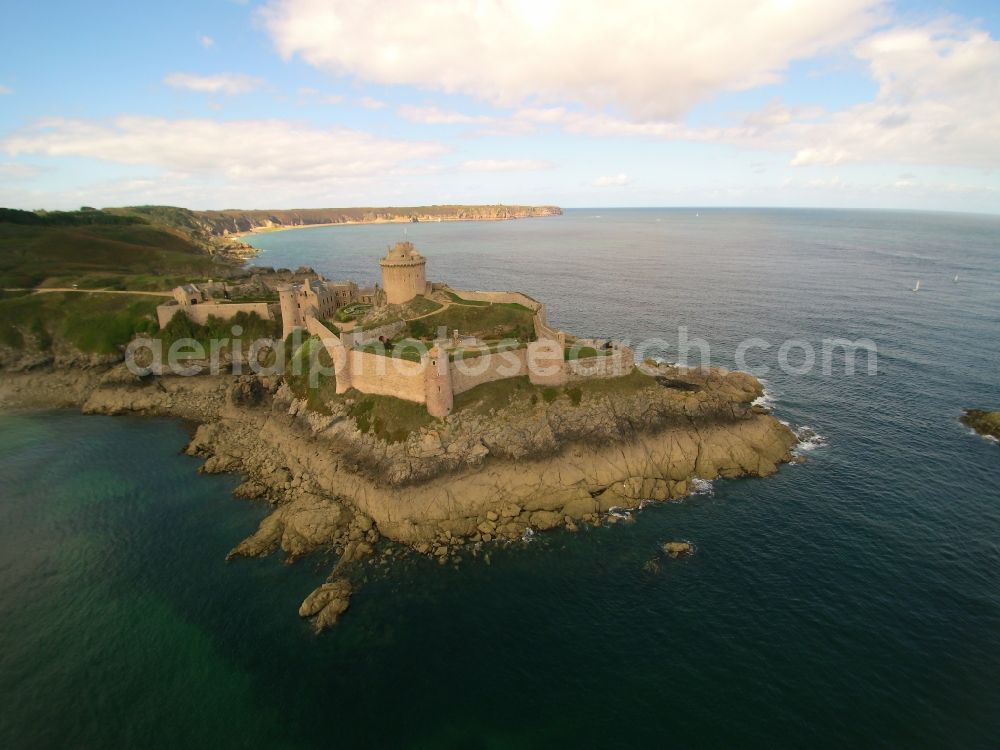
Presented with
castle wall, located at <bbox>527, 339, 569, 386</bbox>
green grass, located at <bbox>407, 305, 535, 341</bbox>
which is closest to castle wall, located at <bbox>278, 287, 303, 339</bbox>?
green grass, located at <bbox>407, 305, 535, 341</bbox>

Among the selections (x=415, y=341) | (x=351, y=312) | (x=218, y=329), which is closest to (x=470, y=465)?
(x=415, y=341)

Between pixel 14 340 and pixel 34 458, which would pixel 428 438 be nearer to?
pixel 34 458

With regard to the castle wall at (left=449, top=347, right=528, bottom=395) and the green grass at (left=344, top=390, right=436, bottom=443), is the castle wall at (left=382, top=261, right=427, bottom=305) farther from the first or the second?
the castle wall at (left=449, top=347, right=528, bottom=395)

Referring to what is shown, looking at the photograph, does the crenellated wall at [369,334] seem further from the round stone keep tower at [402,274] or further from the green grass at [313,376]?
the round stone keep tower at [402,274]

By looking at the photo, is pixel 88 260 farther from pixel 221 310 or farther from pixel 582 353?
pixel 582 353

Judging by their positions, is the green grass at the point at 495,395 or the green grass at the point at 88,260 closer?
the green grass at the point at 495,395

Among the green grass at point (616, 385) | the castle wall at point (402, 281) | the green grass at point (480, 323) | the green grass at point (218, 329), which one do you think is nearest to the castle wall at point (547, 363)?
the green grass at point (616, 385)

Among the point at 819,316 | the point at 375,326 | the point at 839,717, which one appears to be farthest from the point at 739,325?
the point at 839,717
